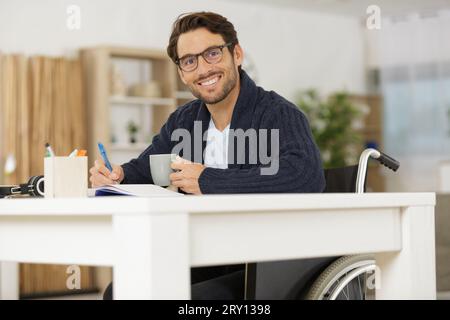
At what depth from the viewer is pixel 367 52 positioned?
986cm

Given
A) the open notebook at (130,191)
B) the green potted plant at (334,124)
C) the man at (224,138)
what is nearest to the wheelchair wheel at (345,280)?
the man at (224,138)

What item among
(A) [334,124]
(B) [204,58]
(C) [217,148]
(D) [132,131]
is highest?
(A) [334,124]

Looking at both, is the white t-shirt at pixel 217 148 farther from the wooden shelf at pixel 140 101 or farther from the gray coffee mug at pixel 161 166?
the wooden shelf at pixel 140 101

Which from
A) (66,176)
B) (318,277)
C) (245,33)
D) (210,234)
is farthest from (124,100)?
(210,234)

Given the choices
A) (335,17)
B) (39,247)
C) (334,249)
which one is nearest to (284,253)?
(334,249)

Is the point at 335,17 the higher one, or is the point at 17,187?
the point at 335,17

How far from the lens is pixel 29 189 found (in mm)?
2008

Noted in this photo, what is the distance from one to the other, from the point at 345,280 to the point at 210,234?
0.91 metres

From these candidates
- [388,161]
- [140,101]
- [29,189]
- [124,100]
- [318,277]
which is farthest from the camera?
[140,101]

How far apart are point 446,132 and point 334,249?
8132 mm

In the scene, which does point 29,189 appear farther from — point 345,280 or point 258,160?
point 345,280

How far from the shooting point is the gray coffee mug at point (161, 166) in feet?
6.91

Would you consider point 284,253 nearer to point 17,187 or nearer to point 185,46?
point 17,187

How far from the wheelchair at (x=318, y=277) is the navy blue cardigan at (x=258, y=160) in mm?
178
